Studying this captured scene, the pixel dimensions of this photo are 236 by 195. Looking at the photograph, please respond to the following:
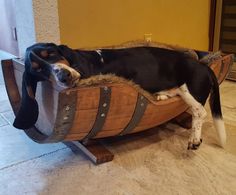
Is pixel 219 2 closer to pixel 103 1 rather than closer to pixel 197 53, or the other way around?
pixel 197 53

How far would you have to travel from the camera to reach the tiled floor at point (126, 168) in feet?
3.82

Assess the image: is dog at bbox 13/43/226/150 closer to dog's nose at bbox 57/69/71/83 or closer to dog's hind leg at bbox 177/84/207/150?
dog's hind leg at bbox 177/84/207/150

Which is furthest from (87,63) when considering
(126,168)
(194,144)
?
(194,144)

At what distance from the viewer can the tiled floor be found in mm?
1165

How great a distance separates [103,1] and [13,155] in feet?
3.50

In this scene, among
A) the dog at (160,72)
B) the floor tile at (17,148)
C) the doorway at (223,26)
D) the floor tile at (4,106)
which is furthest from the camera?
the doorway at (223,26)

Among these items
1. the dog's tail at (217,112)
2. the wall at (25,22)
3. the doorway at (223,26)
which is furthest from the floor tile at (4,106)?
the doorway at (223,26)

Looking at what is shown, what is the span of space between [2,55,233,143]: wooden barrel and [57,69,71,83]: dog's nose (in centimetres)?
4

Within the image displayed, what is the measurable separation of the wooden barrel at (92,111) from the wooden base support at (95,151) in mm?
100

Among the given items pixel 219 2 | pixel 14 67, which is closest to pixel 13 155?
pixel 14 67

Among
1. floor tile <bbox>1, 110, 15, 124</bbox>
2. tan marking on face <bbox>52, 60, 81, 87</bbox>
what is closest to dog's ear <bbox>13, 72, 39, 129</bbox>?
tan marking on face <bbox>52, 60, 81, 87</bbox>

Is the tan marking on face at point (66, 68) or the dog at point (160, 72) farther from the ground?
the tan marking on face at point (66, 68)

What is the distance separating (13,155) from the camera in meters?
1.44

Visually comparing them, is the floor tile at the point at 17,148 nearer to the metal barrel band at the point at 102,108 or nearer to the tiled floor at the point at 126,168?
the tiled floor at the point at 126,168
